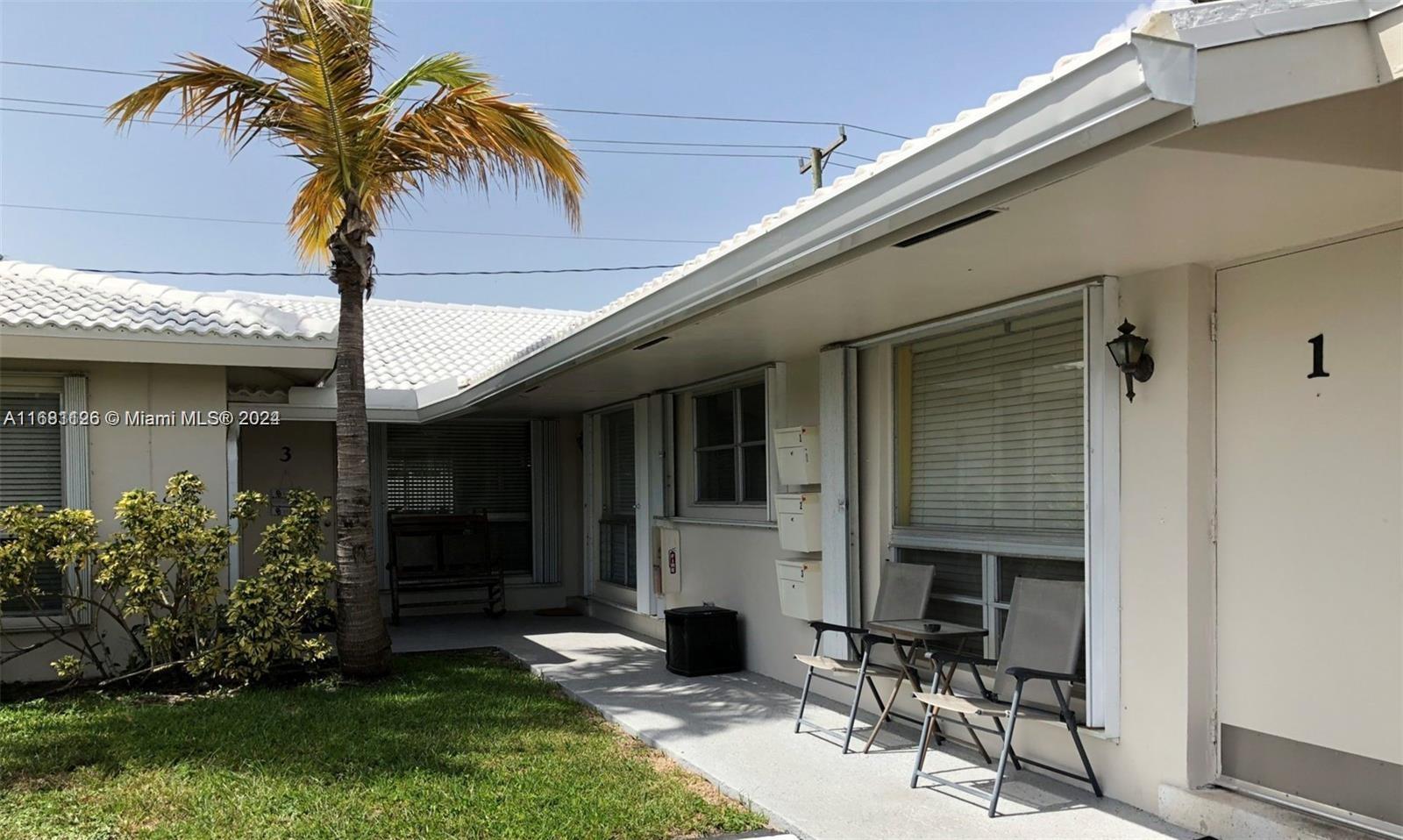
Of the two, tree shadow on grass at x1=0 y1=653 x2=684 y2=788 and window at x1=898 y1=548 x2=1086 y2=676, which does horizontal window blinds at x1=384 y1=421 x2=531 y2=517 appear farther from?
window at x1=898 y1=548 x2=1086 y2=676

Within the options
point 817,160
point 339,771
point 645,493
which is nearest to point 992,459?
point 339,771

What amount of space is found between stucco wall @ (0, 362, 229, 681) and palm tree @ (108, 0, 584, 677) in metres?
1.28

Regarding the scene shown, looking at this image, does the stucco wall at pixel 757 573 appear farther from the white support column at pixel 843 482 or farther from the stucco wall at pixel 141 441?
the stucco wall at pixel 141 441

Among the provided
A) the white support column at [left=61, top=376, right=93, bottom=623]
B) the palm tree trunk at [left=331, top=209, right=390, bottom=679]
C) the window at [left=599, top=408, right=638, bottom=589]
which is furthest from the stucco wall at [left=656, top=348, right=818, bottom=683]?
the white support column at [left=61, top=376, right=93, bottom=623]

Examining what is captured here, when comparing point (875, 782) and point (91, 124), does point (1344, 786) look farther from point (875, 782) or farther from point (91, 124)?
point (91, 124)

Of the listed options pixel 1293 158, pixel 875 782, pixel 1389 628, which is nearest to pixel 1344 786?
pixel 1389 628

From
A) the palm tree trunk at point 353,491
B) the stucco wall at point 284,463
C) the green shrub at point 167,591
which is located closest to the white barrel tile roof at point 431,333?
the stucco wall at point 284,463

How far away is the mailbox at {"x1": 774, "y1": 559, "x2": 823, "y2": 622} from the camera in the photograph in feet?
21.7

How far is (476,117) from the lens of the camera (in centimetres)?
703

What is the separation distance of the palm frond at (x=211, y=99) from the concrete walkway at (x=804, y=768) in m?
4.59

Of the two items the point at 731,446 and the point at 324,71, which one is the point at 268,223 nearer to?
the point at 324,71

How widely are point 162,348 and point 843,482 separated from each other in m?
5.16

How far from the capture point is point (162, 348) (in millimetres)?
7477

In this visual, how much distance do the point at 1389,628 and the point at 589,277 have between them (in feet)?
62.5
